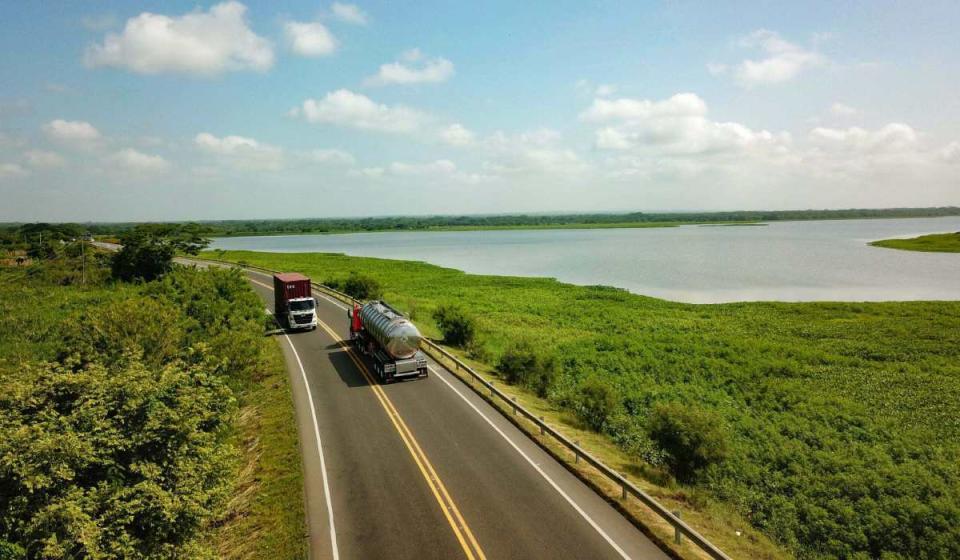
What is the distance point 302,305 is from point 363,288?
12.9m

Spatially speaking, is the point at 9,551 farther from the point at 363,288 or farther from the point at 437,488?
the point at 363,288

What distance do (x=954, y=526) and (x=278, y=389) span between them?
28.6 meters

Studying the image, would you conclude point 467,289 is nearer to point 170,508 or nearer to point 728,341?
point 728,341

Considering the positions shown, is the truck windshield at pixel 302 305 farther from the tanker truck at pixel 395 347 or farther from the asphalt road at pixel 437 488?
the asphalt road at pixel 437 488

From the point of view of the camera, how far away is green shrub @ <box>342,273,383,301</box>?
164 ft

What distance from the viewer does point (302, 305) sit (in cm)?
3781

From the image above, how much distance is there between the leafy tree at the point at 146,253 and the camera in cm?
5506

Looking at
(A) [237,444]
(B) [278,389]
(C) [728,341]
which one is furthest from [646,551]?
(C) [728,341]

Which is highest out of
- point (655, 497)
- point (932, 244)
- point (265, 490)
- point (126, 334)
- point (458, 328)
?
point (932, 244)

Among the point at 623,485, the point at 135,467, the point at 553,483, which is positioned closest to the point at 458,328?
the point at 553,483

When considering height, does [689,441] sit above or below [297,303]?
below

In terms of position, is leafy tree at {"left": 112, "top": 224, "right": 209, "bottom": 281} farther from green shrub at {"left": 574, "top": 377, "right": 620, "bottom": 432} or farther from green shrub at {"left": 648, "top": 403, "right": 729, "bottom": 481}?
green shrub at {"left": 648, "top": 403, "right": 729, "bottom": 481}

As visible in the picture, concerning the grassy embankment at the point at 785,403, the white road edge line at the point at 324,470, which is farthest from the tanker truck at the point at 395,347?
the grassy embankment at the point at 785,403

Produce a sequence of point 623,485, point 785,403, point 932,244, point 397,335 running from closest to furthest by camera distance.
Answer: point 623,485
point 397,335
point 785,403
point 932,244
